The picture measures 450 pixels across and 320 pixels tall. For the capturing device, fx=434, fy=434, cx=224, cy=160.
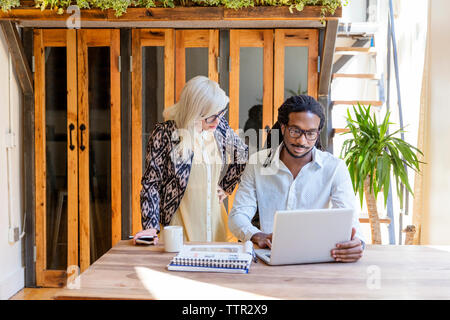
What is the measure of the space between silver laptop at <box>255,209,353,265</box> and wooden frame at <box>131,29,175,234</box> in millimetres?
2052

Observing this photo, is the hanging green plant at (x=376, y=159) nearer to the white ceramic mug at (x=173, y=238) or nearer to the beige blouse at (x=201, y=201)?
the beige blouse at (x=201, y=201)

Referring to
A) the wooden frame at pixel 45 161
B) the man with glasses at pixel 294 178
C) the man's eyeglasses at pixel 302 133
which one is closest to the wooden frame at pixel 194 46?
the wooden frame at pixel 45 161

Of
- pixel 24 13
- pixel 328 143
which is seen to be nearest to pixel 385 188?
pixel 328 143

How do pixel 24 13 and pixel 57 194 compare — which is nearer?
pixel 24 13

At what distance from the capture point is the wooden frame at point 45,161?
135 inches

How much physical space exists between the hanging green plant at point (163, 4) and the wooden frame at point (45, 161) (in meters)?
0.47

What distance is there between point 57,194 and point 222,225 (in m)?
1.81

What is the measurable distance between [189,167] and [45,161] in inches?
71.9

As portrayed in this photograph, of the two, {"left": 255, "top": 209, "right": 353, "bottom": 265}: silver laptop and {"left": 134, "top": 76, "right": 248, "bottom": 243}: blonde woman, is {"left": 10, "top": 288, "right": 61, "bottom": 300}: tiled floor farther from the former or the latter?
{"left": 255, "top": 209, "right": 353, "bottom": 265}: silver laptop

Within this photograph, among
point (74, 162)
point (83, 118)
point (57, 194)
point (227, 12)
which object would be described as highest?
point (227, 12)

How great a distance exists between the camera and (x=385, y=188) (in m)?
3.01

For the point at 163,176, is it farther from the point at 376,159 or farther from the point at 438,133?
the point at 438,133

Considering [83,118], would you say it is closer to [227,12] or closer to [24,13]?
[24,13]

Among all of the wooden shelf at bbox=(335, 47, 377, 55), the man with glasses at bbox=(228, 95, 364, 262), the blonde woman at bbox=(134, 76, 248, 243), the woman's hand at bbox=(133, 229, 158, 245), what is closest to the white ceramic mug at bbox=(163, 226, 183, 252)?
the woman's hand at bbox=(133, 229, 158, 245)
